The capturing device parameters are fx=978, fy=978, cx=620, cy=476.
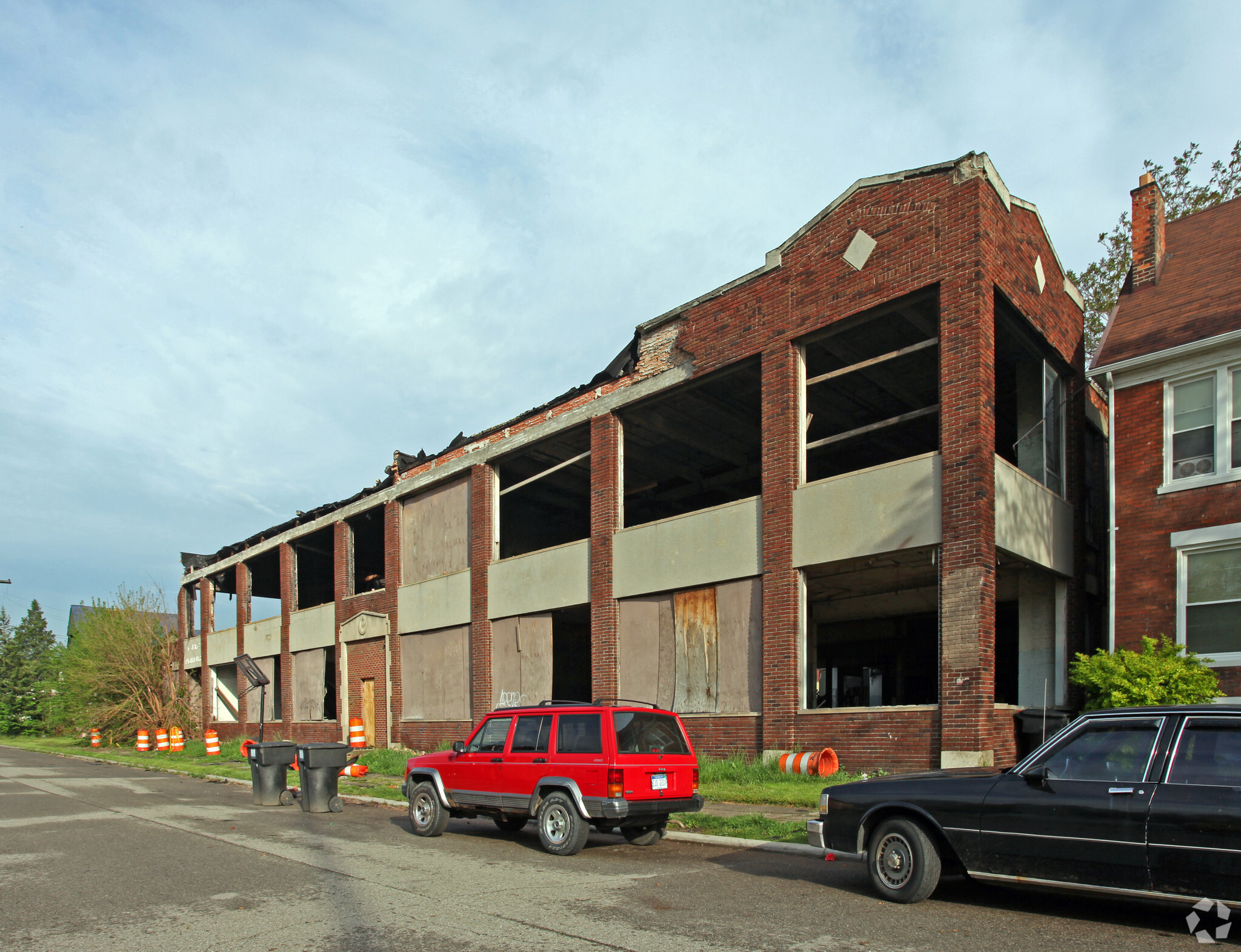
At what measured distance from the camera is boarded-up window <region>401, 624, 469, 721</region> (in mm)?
27234

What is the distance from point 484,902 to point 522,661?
1727 centimetres

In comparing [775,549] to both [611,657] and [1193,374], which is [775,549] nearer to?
[611,657]

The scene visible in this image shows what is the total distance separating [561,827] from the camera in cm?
1070

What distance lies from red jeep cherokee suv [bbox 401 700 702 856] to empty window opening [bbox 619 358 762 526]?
10.1m

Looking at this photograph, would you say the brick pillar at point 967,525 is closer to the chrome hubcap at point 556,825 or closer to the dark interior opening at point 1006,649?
the chrome hubcap at point 556,825

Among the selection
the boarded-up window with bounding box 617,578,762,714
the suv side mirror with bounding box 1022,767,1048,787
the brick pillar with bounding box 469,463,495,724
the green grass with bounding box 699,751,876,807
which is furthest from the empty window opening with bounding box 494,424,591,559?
the suv side mirror with bounding box 1022,767,1048,787

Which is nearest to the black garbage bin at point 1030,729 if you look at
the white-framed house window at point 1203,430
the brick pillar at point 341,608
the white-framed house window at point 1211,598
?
the white-framed house window at point 1211,598

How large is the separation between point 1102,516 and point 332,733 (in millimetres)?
25227

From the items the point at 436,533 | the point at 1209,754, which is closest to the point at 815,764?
the point at 1209,754

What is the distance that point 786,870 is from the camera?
9.42m

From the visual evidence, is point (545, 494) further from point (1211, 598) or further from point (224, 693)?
point (224, 693)

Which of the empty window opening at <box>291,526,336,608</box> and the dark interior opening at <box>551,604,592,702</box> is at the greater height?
the empty window opening at <box>291,526,336,608</box>

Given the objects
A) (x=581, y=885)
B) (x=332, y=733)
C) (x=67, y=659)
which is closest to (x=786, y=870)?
(x=581, y=885)

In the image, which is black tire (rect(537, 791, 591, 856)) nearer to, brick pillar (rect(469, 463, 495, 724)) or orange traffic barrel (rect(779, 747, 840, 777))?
orange traffic barrel (rect(779, 747, 840, 777))
